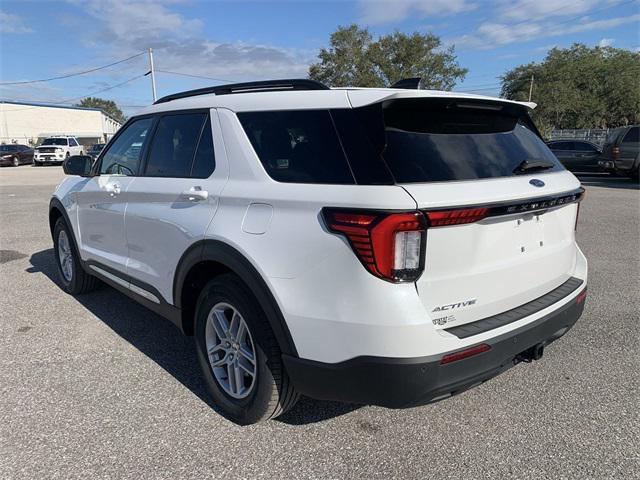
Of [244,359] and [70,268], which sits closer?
[244,359]

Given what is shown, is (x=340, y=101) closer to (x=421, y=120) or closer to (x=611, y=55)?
(x=421, y=120)

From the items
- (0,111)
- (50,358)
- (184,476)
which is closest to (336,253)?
(184,476)

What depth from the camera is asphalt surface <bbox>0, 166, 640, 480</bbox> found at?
7.77ft

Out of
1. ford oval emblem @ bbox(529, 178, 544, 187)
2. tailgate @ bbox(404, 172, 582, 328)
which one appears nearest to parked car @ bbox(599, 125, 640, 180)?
tailgate @ bbox(404, 172, 582, 328)

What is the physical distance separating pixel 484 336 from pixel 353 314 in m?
0.63

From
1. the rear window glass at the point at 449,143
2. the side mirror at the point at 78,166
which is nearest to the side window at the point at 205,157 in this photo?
the rear window glass at the point at 449,143

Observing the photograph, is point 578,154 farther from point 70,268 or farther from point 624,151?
point 70,268

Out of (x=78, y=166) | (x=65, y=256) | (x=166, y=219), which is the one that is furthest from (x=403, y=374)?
(x=65, y=256)

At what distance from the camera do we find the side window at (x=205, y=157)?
9.32 ft

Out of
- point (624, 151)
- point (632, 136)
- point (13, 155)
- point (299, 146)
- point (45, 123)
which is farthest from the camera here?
point (45, 123)

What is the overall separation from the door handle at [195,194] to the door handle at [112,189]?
110cm

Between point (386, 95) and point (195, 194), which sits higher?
point (386, 95)

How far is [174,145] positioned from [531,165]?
88.7 inches

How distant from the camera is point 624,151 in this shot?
1576 centimetres
